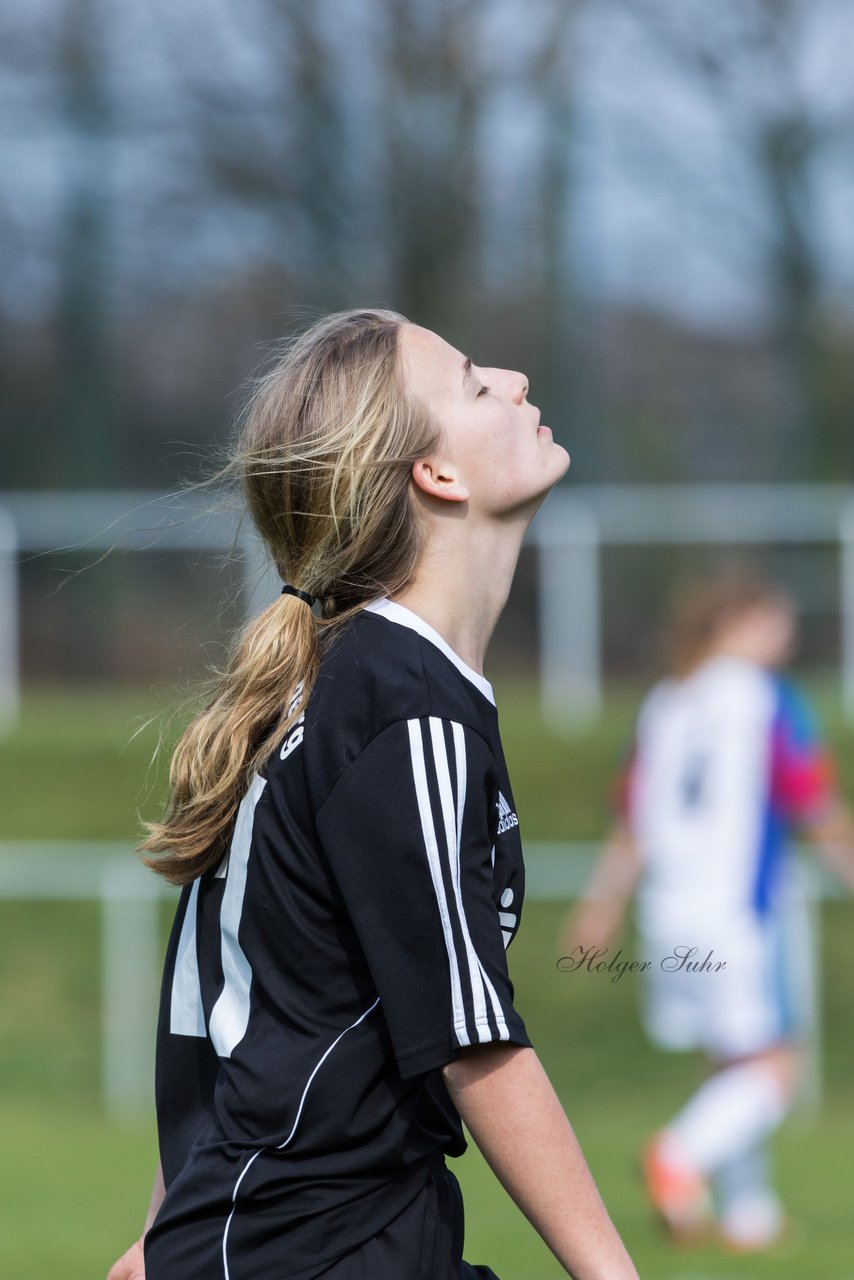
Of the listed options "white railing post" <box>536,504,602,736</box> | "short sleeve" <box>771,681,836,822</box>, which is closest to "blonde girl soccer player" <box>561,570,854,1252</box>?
"short sleeve" <box>771,681,836,822</box>

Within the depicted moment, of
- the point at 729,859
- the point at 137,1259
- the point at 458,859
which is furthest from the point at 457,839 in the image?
the point at 729,859

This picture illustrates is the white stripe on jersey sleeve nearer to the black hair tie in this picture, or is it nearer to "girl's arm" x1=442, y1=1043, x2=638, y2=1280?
"girl's arm" x1=442, y1=1043, x2=638, y2=1280

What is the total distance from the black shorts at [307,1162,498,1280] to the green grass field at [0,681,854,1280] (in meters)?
1.94

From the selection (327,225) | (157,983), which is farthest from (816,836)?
(327,225)

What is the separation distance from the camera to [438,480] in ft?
6.36

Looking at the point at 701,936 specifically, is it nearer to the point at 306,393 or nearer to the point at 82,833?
the point at 306,393

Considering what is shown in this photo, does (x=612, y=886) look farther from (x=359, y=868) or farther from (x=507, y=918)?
(x=359, y=868)

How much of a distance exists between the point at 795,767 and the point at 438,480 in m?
3.70

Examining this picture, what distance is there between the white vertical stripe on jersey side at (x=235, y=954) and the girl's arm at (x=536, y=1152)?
10.1 inches

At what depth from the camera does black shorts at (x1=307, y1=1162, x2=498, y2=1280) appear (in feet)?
5.83

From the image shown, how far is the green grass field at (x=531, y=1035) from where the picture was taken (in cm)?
523

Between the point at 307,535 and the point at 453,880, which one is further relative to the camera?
the point at 307,535

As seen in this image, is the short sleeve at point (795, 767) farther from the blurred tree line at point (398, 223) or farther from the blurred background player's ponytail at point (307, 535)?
the blurred tree line at point (398, 223)

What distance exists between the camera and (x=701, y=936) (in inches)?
219
